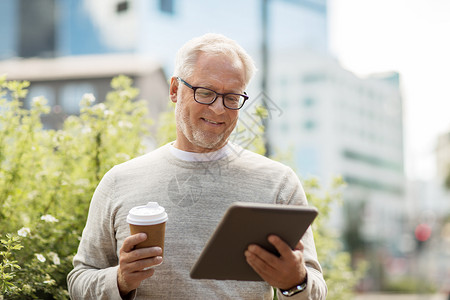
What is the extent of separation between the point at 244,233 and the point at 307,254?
1.69 feet

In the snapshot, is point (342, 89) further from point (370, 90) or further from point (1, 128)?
point (1, 128)

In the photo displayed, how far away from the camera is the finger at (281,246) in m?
1.61

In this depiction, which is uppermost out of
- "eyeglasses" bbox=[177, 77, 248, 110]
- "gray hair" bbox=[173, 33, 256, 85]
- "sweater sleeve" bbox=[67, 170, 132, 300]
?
"gray hair" bbox=[173, 33, 256, 85]

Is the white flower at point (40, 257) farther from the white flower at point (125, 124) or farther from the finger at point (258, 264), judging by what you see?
the finger at point (258, 264)

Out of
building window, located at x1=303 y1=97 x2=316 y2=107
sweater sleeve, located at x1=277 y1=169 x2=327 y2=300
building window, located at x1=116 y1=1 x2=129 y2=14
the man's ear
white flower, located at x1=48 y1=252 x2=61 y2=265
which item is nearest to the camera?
sweater sleeve, located at x1=277 y1=169 x2=327 y2=300

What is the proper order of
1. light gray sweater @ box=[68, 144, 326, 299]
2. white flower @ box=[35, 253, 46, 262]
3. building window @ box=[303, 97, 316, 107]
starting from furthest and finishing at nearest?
building window @ box=[303, 97, 316, 107] < white flower @ box=[35, 253, 46, 262] < light gray sweater @ box=[68, 144, 326, 299]

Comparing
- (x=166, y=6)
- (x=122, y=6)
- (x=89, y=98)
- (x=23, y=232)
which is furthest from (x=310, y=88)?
(x=23, y=232)

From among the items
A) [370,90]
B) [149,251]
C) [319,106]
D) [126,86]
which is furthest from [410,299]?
[370,90]

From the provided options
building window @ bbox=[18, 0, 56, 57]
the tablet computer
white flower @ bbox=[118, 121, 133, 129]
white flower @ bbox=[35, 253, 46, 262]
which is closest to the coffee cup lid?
the tablet computer

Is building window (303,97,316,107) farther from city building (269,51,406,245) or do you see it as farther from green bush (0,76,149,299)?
green bush (0,76,149,299)

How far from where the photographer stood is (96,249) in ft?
7.07

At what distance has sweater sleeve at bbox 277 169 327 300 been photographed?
6.03 feet

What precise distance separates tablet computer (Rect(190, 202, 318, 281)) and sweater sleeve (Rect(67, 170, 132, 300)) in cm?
51

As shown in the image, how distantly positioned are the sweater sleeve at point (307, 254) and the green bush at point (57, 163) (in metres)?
1.21
